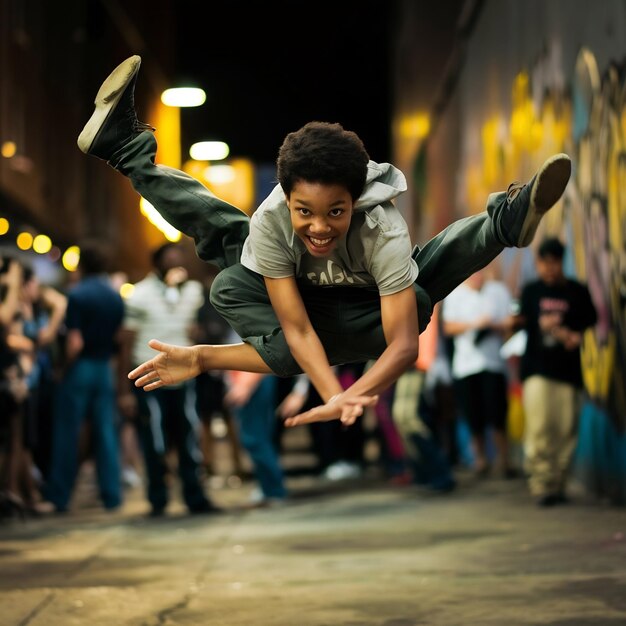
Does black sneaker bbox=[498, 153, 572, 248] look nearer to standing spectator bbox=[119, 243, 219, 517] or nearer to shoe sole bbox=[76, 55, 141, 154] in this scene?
shoe sole bbox=[76, 55, 141, 154]

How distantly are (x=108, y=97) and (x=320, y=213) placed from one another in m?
1.24

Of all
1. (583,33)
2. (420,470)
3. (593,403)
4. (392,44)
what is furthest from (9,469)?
(392,44)

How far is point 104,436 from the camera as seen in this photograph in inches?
446

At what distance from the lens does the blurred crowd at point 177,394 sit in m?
10.5

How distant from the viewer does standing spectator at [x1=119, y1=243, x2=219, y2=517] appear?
1085cm

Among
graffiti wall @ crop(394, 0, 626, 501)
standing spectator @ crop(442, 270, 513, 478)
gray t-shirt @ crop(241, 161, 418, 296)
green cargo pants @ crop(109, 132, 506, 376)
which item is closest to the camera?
gray t-shirt @ crop(241, 161, 418, 296)

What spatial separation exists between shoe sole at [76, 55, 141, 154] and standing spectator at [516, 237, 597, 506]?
5.64 m

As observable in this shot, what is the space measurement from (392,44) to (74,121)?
31.9 ft

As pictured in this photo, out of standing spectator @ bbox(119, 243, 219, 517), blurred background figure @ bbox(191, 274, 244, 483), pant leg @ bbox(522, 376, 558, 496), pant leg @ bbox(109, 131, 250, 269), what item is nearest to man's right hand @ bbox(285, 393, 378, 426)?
pant leg @ bbox(109, 131, 250, 269)

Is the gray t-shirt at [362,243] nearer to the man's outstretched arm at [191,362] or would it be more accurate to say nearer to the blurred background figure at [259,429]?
the man's outstretched arm at [191,362]

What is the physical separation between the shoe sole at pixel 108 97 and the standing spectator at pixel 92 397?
5767mm

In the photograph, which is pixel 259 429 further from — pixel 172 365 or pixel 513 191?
pixel 513 191

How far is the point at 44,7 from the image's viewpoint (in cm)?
1995

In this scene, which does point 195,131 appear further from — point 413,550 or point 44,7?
point 413,550
